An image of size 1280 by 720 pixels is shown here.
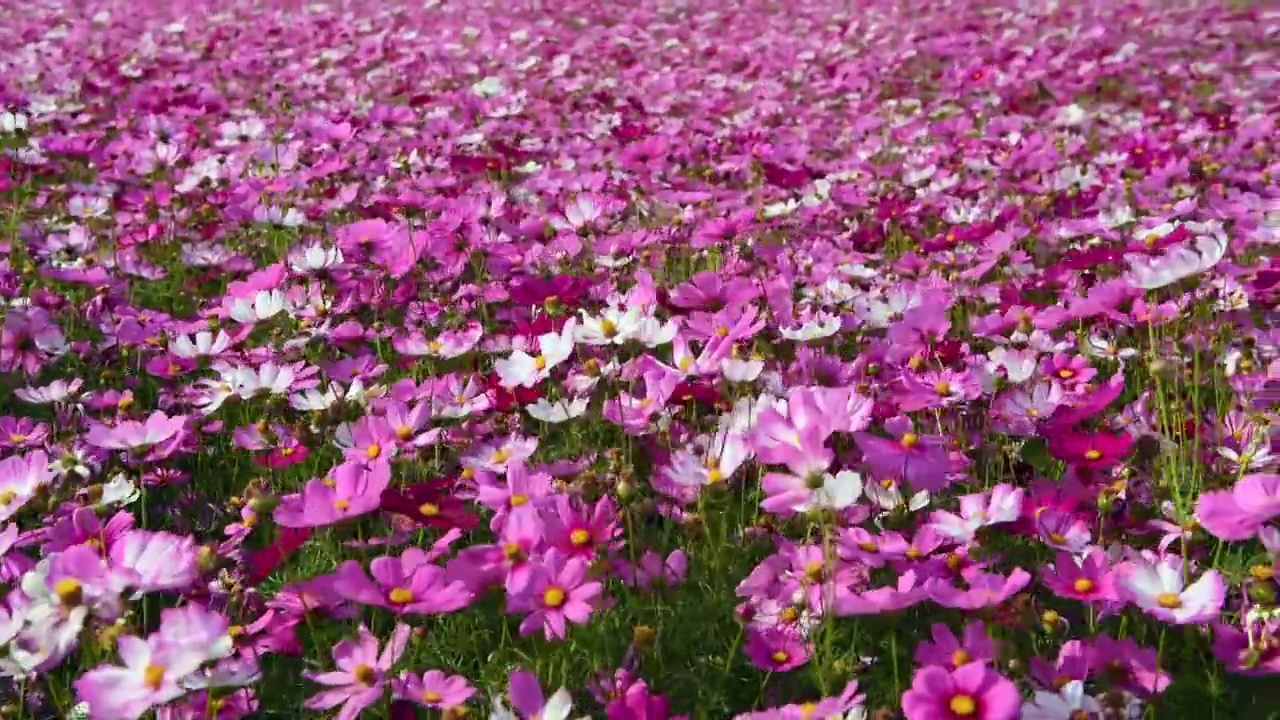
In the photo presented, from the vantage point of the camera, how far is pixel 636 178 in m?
4.09

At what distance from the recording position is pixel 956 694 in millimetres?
1322

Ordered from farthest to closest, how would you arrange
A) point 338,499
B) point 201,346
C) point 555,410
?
point 201,346, point 555,410, point 338,499

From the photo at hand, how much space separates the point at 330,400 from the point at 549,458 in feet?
1.43

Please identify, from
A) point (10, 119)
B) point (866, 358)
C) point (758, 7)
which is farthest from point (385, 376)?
point (758, 7)

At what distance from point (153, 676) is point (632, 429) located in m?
0.88

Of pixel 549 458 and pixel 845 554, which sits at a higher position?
pixel 845 554

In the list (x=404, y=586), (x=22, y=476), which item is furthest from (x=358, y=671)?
(x=22, y=476)

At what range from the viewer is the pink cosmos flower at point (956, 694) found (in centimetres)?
130

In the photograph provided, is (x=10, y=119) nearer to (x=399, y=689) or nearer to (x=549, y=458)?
(x=549, y=458)

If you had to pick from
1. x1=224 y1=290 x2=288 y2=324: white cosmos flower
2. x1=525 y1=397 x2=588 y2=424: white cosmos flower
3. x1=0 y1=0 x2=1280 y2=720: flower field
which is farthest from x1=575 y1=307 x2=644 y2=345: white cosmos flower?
x1=224 y1=290 x2=288 y2=324: white cosmos flower

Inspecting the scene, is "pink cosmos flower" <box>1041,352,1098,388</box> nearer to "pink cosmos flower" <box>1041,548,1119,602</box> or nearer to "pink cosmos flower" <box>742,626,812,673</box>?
"pink cosmos flower" <box>1041,548,1119,602</box>

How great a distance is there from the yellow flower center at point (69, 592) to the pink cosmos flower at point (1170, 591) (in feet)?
4.38

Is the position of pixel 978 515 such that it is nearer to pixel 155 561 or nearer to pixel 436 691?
pixel 436 691

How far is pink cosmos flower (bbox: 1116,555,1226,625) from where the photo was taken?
147 cm
